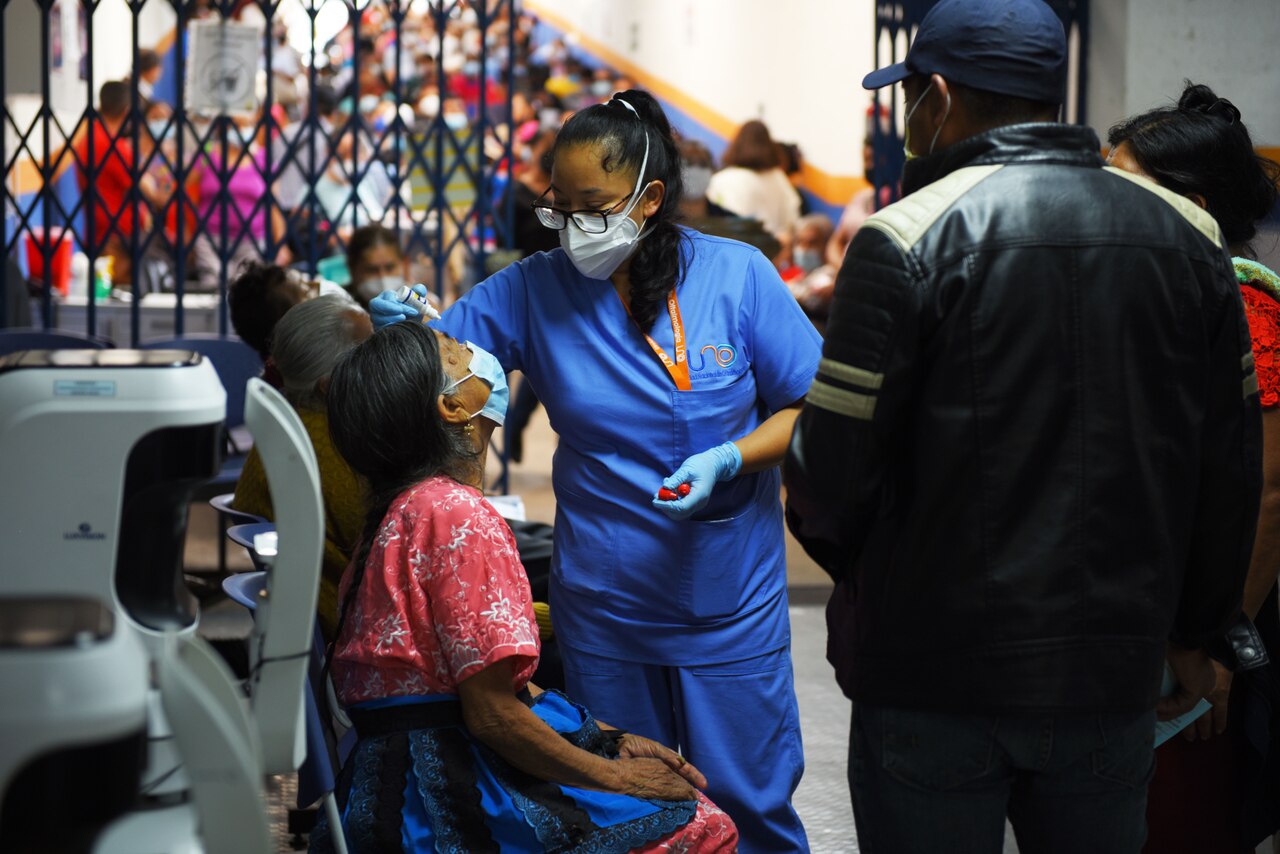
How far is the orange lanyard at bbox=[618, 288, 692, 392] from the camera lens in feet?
7.38

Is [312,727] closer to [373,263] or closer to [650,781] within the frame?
[650,781]

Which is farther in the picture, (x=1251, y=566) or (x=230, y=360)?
(x=230, y=360)

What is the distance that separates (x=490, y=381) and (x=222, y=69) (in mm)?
3512

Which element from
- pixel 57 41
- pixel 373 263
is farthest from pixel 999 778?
pixel 57 41

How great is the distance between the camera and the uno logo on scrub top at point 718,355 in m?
2.26

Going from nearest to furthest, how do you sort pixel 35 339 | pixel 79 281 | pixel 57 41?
1. pixel 35 339
2. pixel 79 281
3. pixel 57 41

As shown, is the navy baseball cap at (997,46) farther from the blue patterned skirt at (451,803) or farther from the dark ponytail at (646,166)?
the blue patterned skirt at (451,803)

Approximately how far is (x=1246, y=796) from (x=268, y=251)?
3.86 metres

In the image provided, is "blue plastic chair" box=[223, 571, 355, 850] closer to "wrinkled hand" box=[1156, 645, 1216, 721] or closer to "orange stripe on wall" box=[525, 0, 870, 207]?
"wrinkled hand" box=[1156, 645, 1216, 721]

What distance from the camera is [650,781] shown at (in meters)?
1.94

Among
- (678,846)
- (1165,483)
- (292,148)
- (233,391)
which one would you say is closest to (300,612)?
(678,846)

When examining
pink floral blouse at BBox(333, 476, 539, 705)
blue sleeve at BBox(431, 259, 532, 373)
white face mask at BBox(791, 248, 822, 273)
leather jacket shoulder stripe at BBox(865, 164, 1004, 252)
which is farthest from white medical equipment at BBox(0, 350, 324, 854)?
white face mask at BBox(791, 248, 822, 273)

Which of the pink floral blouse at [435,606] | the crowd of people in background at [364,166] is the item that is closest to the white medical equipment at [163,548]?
the pink floral blouse at [435,606]

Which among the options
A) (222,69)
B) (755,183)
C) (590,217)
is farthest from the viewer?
(755,183)
